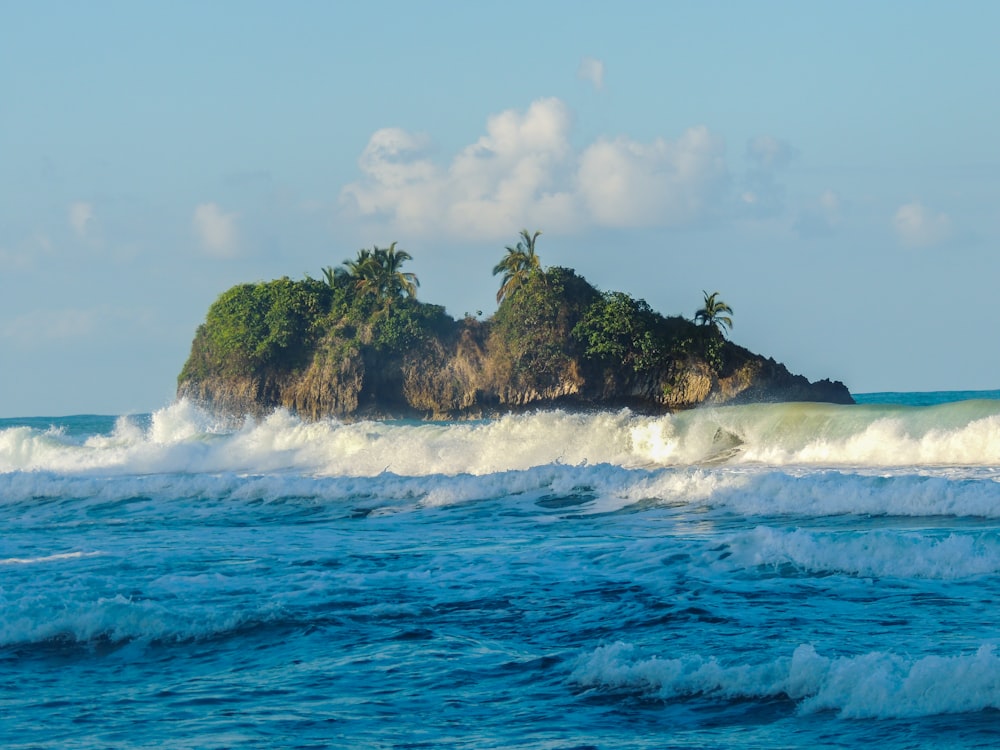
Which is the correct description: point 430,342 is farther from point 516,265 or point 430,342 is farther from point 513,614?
point 513,614

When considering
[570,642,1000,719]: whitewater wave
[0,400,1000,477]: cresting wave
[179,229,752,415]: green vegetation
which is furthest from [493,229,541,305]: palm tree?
[570,642,1000,719]: whitewater wave

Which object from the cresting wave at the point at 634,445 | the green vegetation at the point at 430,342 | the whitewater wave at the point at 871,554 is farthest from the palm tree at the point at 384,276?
the whitewater wave at the point at 871,554

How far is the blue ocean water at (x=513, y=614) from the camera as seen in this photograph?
7.82 m

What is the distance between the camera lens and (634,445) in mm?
31141

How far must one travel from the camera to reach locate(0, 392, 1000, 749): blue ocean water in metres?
7.82

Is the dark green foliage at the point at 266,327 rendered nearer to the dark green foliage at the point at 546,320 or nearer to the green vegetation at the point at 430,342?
the green vegetation at the point at 430,342

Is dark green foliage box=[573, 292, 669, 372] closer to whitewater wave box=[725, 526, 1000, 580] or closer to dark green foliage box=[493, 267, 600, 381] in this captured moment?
dark green foliage box=[493, 267, 600, 381]

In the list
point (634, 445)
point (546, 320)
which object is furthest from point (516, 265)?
point (634, 445)

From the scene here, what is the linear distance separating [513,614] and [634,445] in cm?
2047

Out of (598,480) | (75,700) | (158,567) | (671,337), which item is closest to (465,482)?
(598,480)

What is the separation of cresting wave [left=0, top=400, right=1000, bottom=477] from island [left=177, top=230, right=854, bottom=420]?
74.1 feet

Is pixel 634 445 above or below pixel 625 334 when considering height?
below

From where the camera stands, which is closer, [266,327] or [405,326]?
[405,326]

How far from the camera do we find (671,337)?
59.1 m
